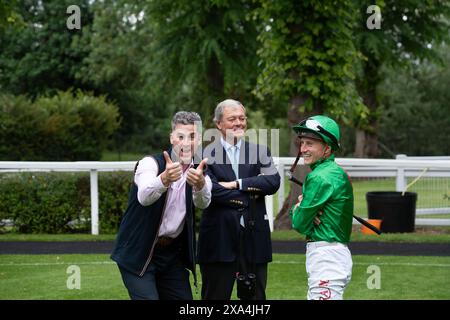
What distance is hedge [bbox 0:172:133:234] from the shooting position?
42.7 ft

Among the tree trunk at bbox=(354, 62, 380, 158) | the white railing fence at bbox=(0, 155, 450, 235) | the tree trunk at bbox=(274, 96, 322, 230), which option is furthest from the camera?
the tree trunk at bbox=(354, 62, 380, 158)

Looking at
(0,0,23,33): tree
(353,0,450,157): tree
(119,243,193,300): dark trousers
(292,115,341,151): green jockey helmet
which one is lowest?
(119,243,193,300): dark trousers

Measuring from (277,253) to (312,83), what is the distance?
326cm

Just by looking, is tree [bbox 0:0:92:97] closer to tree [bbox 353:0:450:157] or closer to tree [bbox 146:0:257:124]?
tree [bbox 146:0:257:124]

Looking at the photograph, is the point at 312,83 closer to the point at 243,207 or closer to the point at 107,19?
the point at 243,207

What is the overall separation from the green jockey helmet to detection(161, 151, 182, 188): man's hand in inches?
33.9

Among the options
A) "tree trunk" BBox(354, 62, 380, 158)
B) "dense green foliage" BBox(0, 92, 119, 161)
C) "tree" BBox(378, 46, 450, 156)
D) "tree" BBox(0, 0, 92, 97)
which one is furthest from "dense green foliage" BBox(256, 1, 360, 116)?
"tree" BBox(0, 0, 92, 97)

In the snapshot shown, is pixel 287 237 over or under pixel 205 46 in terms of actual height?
under

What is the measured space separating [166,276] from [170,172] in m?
0.97

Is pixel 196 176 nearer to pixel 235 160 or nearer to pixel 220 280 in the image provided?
pixel 235 160

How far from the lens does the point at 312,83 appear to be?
12.8m

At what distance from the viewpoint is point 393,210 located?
13.2 metres

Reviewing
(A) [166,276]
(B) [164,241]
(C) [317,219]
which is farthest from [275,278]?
(C) [317,219]

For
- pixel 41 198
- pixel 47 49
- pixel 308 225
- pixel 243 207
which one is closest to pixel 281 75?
pixel 41 198
